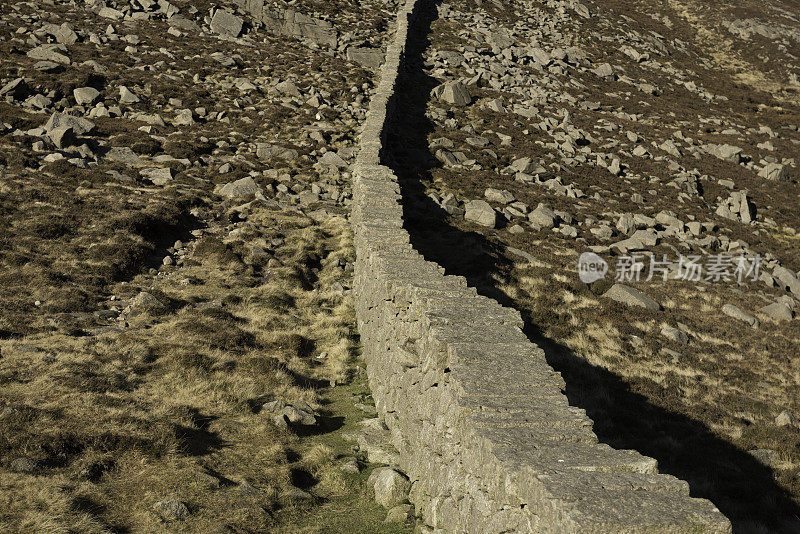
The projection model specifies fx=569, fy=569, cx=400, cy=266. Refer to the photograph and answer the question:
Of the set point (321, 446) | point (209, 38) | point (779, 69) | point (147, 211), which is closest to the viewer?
point (321, 446)

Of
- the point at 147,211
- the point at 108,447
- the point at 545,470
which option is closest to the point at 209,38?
the point at 147,211

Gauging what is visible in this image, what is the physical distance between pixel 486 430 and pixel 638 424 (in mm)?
6710

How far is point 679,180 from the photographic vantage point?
2883 centimetres

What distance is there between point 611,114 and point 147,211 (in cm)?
3017

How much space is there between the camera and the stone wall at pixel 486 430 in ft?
14.2

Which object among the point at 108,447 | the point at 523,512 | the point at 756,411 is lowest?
the point at 108,447

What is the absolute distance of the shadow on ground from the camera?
8.73 metres

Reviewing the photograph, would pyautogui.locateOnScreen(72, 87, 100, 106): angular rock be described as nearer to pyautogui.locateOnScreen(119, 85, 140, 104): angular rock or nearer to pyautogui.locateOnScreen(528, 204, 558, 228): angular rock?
pyautogui.locateOnScreen(119, 85, 140, 104): angular rock

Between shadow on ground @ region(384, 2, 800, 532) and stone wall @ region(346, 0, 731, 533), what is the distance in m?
3.99

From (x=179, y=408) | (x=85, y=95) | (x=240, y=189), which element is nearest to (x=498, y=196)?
(x=240, y=189)

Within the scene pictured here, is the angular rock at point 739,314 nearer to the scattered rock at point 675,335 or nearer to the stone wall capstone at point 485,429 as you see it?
the scattered rock at point 675,335

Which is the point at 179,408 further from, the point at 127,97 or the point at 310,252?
the point at 127,97

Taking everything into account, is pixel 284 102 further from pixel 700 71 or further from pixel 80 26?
pixel 700 71

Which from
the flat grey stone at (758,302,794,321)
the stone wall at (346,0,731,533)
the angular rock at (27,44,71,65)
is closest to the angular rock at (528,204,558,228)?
the flat grey stone at (758,302,794,321)
